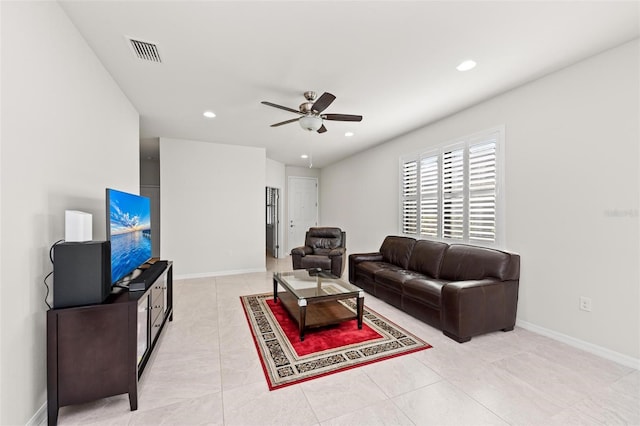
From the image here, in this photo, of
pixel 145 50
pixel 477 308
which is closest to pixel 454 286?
pixel 477 308

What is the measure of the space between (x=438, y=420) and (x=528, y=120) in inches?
118

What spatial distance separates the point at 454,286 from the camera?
255 centimetres

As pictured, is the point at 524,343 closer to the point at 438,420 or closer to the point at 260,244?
the point at 438,420

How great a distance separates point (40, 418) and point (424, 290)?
3.13m

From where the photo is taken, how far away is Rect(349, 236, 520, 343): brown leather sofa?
2523mm

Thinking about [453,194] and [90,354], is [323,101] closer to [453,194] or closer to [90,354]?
[453,194]

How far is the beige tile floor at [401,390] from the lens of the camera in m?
1.60

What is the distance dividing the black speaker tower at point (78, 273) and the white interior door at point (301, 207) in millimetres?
5995

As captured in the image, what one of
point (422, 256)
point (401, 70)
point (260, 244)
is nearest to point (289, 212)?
point (260, 244)

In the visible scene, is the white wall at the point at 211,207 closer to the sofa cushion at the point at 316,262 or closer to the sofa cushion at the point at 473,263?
the sofa cushion at the point at 316,262

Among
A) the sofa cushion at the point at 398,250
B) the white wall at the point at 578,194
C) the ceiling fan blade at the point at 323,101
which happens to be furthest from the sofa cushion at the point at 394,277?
the ceiling fan blade at the point at 323,101

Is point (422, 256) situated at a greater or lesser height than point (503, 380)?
greater

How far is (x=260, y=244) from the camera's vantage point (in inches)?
217

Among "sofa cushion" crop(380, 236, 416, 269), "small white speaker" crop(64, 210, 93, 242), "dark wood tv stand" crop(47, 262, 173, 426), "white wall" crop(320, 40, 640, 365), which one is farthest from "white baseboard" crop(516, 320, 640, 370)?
"small white speaker" crop(64, 210, 93, 242)
